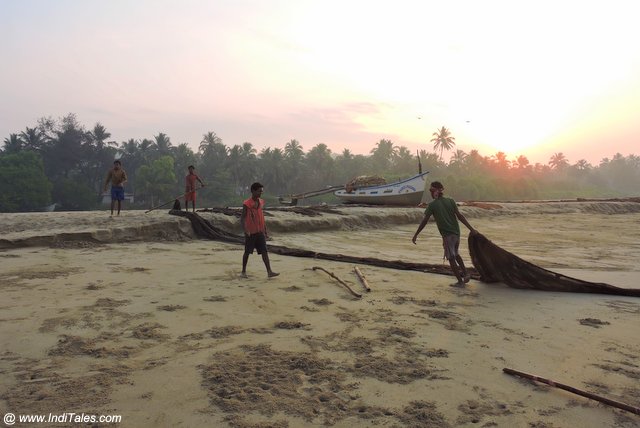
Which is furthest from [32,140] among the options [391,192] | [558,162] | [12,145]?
[558,162]

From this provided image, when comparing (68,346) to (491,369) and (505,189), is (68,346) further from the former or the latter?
(505,189)

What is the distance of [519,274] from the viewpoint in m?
6.16

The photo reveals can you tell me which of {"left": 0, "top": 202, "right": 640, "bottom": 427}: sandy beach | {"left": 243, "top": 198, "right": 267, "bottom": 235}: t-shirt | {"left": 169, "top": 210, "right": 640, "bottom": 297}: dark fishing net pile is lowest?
{"left": 0, "top": 202, "right": 640, "bottom": 427}: sandy beach

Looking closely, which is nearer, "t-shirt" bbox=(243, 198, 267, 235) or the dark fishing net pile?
the dark fishing net pile

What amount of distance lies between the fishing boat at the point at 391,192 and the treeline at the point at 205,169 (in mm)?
29817

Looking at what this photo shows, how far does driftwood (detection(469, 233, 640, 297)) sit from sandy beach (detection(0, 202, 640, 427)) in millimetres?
186

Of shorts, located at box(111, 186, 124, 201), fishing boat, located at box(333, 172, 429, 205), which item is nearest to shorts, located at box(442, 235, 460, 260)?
shorts, located at box(111, 186, 124, 201)

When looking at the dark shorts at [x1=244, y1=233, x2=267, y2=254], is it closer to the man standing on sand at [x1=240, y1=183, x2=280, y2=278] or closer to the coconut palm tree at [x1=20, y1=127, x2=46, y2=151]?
the man standing on sand at [x1=240, y1=183, x2=280, y2=278]

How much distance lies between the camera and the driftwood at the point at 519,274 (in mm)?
5723

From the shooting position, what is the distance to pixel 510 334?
4.11 m

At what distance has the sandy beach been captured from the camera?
2.68 meters

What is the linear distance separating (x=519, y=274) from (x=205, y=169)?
61.1 metres

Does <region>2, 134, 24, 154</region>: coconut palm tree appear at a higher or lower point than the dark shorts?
higher

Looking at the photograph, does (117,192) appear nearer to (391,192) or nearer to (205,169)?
(391,192)
